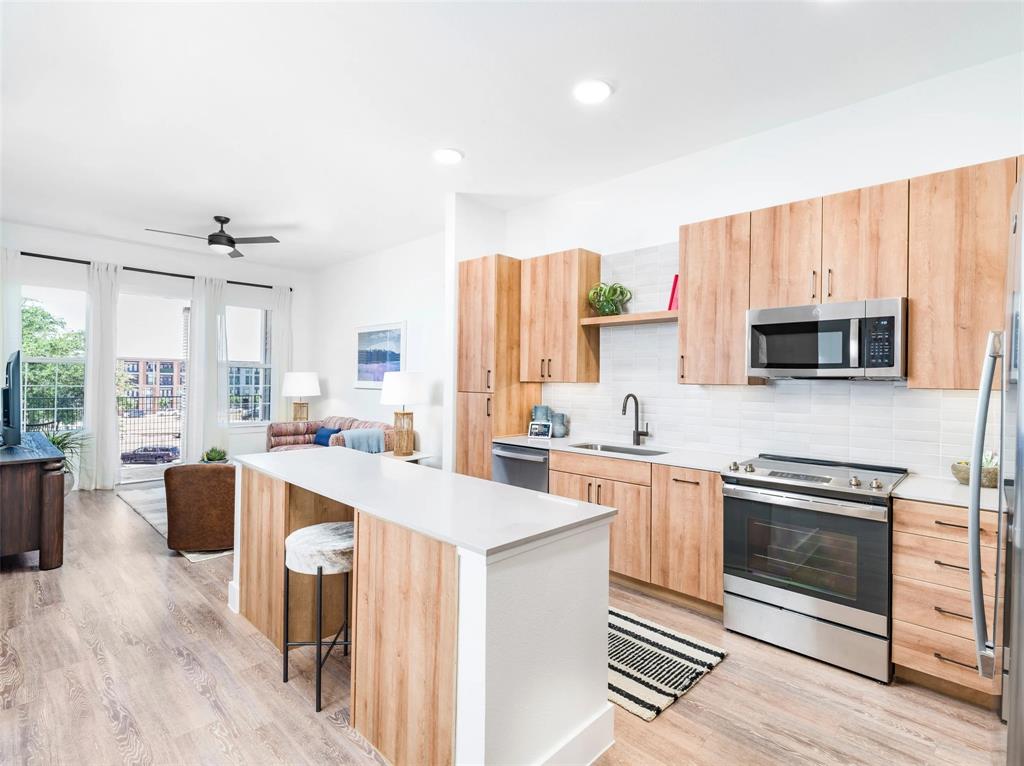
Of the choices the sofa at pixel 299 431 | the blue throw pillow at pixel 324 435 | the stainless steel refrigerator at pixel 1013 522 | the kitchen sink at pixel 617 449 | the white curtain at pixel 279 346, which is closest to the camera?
the stainless steel refrigerator at pixel 1013 522

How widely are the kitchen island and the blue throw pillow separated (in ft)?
13.9

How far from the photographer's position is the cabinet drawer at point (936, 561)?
6.65ft

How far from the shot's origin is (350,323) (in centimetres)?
684

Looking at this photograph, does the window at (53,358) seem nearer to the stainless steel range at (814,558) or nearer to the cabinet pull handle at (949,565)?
the stainless steel range at (814,558)

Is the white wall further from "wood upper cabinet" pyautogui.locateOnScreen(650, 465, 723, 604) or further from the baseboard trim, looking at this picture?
the baseboard trim

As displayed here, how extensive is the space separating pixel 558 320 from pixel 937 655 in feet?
8.83

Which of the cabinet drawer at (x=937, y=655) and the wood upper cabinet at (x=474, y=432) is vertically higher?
the wood upper cabinet at (x=474, y=432)

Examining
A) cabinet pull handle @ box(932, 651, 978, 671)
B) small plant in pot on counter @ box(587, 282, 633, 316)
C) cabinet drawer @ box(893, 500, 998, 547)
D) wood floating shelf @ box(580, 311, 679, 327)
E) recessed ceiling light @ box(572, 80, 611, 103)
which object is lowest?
cabinet pull handle @ box(932, 651, 978, 671)

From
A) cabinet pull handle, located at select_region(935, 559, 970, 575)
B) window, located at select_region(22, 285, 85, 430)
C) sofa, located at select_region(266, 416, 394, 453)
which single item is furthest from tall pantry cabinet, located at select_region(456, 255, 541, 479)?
window, located at select_region(22, 285, 85, 430)

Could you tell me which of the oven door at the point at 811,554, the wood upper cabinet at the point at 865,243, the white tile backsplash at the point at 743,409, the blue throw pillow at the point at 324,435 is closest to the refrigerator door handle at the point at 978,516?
the oven door at the point at 811,554

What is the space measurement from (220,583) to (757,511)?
3.13 meters

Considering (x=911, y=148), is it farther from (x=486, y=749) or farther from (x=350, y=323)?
(x=350, y=323)

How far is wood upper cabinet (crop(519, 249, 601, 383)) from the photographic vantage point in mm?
3756

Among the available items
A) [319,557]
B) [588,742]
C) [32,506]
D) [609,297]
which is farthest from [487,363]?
[32,506]
